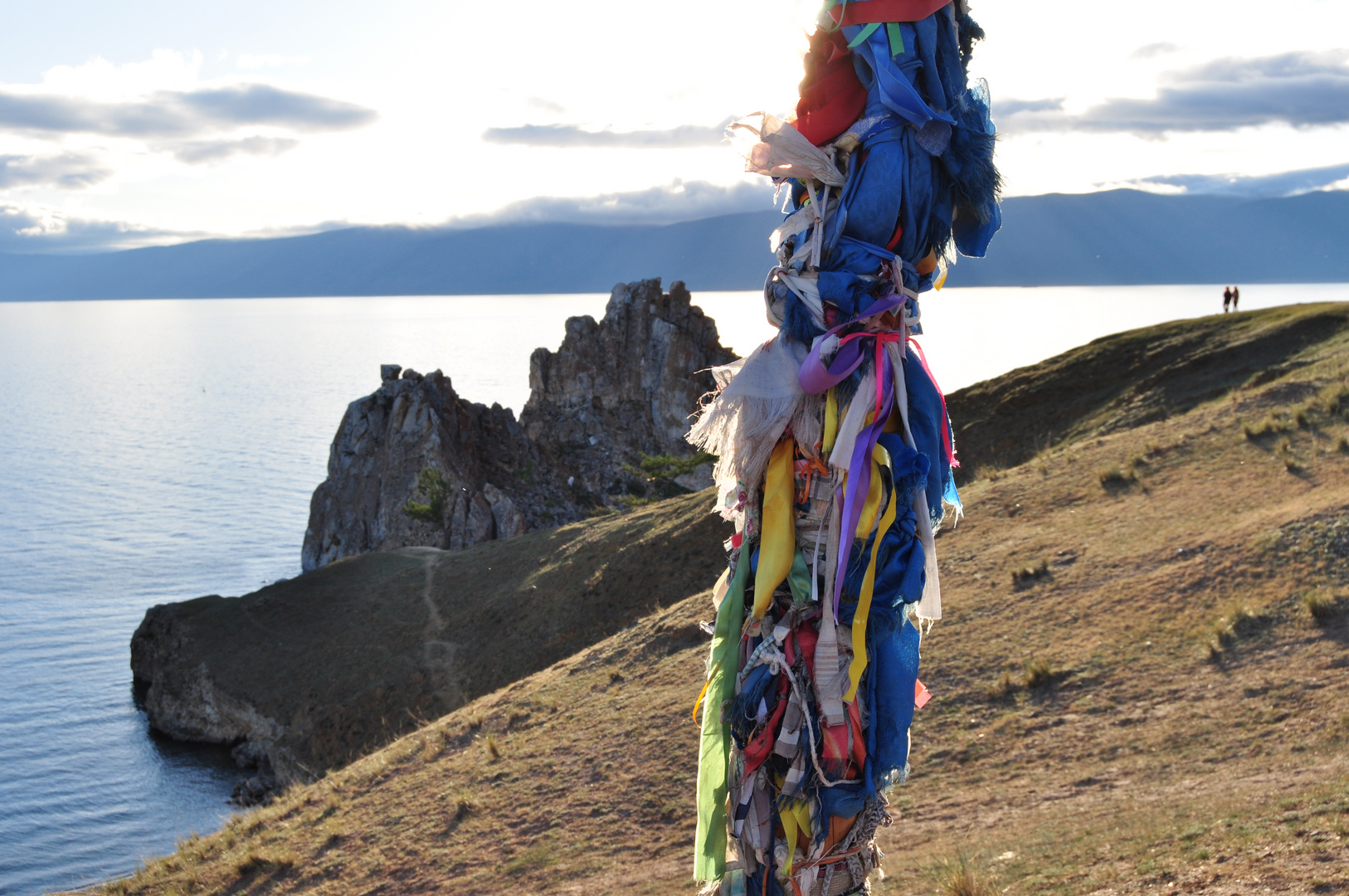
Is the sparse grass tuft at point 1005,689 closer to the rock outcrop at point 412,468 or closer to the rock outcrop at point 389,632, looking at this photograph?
the rock outcrop at point 389,632

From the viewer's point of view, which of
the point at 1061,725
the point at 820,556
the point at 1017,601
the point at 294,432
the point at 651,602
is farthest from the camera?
the point at 294,432

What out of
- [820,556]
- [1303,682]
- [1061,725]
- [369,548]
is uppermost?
[820,556]

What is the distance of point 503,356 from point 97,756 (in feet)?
539

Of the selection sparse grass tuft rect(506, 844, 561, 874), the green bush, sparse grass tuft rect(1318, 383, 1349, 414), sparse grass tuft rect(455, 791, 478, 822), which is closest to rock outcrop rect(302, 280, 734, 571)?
the green bush

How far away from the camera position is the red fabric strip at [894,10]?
3707 mm

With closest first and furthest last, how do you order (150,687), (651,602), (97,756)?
(651,602) < (97,756) < (150,687)

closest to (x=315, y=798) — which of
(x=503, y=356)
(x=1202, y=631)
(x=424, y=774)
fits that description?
(x=424, y=774)

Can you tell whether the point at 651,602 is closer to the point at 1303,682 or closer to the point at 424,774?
the point at 424,774

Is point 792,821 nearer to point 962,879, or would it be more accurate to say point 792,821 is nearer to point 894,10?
point 962,879

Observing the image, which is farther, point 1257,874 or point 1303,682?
point 1303,682

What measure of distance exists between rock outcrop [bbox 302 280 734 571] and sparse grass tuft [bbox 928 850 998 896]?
33050 millimetres

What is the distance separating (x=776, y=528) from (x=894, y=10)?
205 centimetres

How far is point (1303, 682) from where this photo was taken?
839 centimetres

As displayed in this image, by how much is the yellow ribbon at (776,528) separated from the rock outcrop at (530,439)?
3524 centimetres
